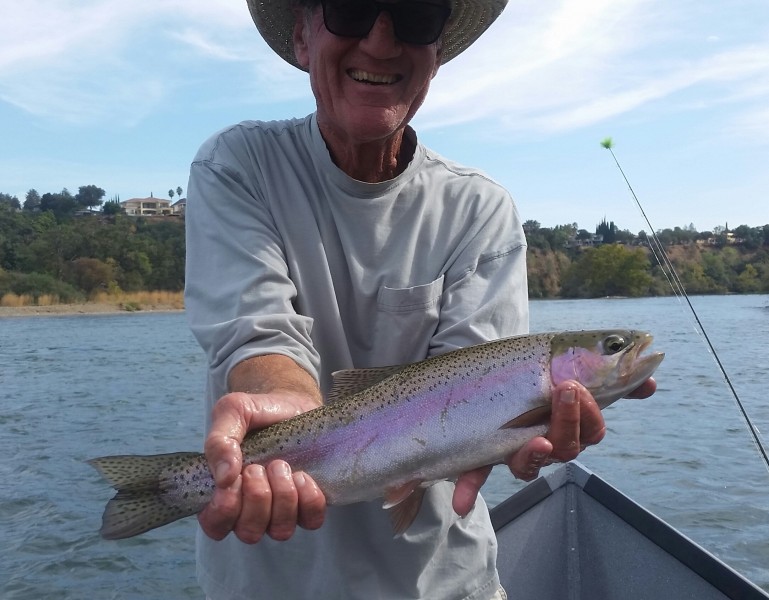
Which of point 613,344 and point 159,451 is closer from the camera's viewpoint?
point 613,344

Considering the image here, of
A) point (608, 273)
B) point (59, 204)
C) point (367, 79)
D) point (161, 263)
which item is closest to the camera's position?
point (367, 79)

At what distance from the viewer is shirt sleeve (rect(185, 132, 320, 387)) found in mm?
2447

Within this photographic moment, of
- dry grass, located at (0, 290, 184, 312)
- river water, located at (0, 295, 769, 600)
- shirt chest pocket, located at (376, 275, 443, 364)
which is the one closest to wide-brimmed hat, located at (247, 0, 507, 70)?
shirt chest pocket, located at (376, 275, 443, 364)

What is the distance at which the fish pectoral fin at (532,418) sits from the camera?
242 centimetres

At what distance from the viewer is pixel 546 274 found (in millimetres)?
66000

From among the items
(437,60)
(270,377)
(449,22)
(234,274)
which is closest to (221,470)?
(270,377)

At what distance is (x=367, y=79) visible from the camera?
8.89 ft

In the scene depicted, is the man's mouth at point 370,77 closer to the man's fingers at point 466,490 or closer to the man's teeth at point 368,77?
the man's teeth at point 368,77

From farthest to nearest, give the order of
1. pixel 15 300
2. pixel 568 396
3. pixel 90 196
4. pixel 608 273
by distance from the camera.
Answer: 1. pixel 90 196
2. pixel 15 300
3. pixel 608 273
4. pixel 568 396

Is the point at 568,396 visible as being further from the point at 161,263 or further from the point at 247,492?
the point at 161,263

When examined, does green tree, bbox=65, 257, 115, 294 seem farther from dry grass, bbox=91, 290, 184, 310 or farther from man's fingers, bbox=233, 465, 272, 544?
man's fingers, bbox=233, 465, 272, 544

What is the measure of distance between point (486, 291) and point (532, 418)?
56 cm

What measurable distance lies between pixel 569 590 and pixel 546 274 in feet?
206

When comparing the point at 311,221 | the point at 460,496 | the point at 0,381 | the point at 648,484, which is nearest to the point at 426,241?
the point at 311,221
